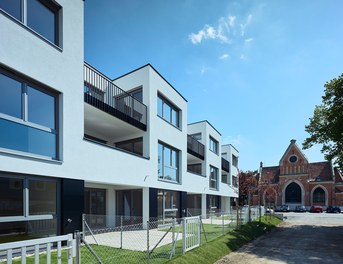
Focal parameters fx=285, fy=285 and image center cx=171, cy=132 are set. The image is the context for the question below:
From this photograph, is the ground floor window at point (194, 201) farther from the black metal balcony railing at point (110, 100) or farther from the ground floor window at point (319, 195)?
the ground floor window at point (319, 195)

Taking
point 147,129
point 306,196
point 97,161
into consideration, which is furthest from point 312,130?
point 306,196

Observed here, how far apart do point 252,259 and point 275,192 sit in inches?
2247

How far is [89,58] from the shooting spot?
13055 mm

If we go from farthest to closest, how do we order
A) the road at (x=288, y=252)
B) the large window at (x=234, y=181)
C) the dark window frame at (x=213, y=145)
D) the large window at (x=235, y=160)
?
the large window at (x=235, y=160), the large window at (x=234, y=181), the dark window frame at (x=213, y=145), the road at (x=288, y=252)

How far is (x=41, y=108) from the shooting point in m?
9.35

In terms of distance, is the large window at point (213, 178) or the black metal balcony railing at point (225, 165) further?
the black metal balcony railing at point (225, 165)

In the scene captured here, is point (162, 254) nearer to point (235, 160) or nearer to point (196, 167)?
point (196, 167)

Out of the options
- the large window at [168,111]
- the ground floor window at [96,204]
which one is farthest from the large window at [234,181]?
the ground floor window at [96,204]

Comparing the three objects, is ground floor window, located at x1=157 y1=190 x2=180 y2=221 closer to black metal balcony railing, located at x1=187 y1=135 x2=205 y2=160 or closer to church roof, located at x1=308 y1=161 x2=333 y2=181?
black metal balcony railing, located at x1=187 y1=135 x2=205 y2=160

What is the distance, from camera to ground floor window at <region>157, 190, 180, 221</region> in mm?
17533

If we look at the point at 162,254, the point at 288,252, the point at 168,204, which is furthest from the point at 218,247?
the point at 168,204

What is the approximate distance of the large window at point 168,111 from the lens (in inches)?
714

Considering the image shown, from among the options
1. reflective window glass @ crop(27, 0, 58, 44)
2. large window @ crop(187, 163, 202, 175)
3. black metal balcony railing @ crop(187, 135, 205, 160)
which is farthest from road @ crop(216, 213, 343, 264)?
→ large window @ crop(187, 163, 202, 175)

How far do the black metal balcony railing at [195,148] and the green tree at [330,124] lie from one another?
8.84m
